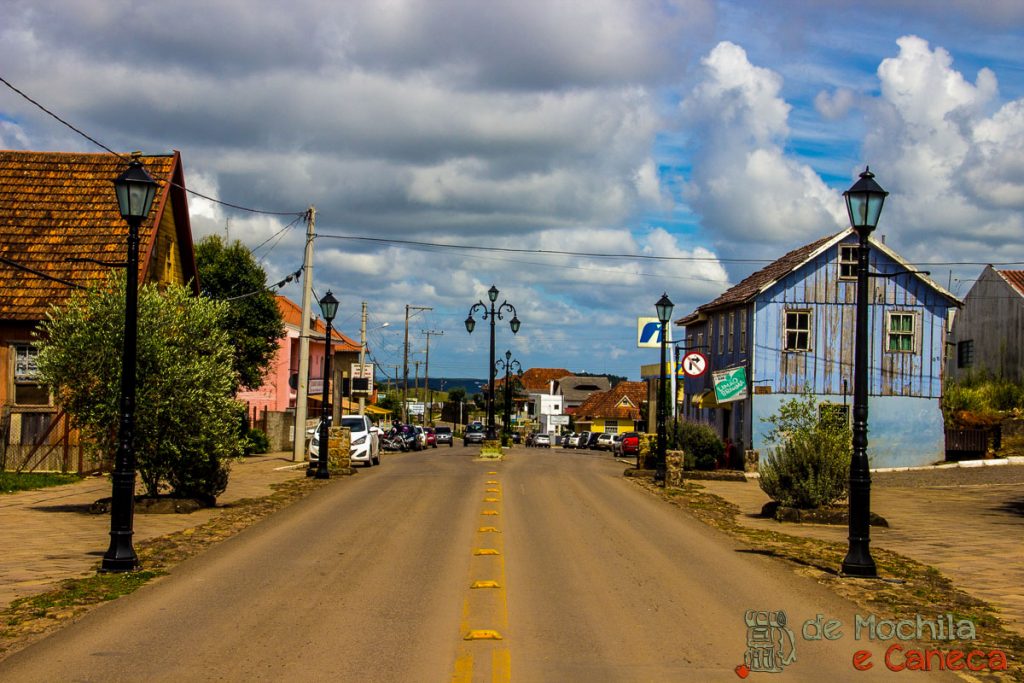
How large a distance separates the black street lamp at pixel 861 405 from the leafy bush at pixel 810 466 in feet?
21.6

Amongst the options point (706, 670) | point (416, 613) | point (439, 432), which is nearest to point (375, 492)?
point (416, 613)

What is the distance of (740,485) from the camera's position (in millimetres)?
32438

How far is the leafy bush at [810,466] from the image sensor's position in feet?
67.6

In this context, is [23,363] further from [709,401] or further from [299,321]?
[299,321]

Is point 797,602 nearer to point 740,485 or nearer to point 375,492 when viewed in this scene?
point 375,492

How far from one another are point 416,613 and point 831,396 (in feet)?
112

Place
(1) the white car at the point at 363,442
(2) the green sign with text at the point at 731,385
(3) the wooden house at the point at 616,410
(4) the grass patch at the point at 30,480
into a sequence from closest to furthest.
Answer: (4) the grass patch at the point at 30,480, (1) the white car at the point at 363,442, (2) the green sign with text at the point at 731,385, (3) the wooden house at the point at 616,410

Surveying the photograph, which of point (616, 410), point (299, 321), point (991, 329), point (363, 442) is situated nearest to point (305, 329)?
point (363, 442)

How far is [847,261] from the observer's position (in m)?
41.8

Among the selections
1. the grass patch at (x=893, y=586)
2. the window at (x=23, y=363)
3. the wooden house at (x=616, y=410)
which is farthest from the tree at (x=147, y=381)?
the wooden house at (x=616, y=410)

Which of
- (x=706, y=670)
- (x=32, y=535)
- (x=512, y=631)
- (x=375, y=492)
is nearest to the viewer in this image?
(x=706, y=670)

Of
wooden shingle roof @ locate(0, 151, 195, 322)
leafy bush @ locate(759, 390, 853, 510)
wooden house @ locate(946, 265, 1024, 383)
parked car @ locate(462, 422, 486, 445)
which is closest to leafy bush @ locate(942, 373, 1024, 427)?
wooden house @ locate(946, 265, 1024, 383)

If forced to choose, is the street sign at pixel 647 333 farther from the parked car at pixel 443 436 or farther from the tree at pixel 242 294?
the parked car at pixel 443 436

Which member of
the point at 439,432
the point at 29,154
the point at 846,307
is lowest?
the point at 439,432
